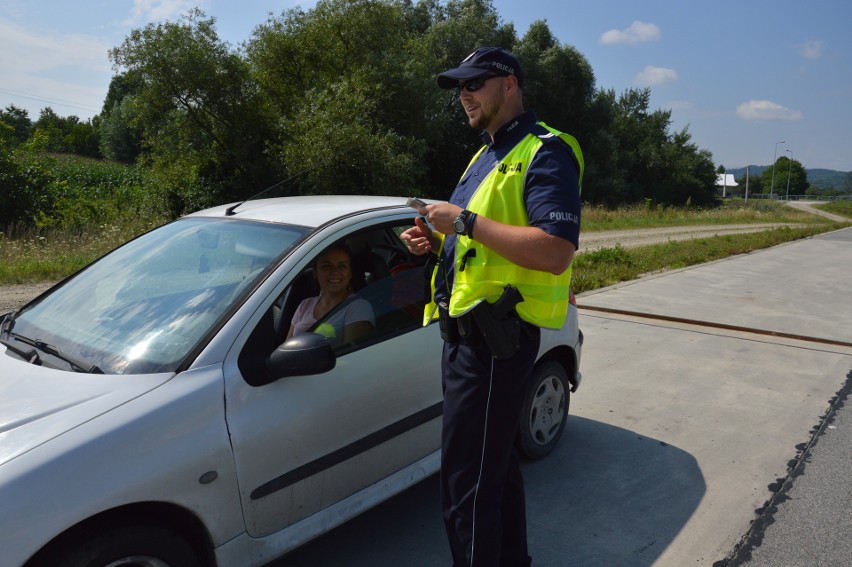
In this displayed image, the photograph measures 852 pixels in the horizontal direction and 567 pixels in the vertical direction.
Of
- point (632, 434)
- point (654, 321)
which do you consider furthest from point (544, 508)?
point (654, 321)

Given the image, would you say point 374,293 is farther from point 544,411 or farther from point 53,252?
point 53,252

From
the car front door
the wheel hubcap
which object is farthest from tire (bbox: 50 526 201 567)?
the wheel hubcap

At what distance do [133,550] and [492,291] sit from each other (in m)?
1.38

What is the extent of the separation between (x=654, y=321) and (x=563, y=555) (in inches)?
209

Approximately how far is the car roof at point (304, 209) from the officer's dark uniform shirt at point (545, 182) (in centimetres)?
88

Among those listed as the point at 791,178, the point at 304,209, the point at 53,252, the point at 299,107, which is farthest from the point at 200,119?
the point at 791,178

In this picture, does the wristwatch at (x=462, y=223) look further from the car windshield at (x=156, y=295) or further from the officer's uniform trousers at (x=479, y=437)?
the car windshield at (x=156, y=295)

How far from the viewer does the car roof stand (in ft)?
10.2

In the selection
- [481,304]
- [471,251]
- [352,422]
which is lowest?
[352,422]

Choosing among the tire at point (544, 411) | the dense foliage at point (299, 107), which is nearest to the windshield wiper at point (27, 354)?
the tire at point (544, 411)

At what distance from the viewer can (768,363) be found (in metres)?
6.25

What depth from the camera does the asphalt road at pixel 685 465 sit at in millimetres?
3117

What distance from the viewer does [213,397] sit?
233cm

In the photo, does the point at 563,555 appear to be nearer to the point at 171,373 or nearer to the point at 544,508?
the point at 544,508
